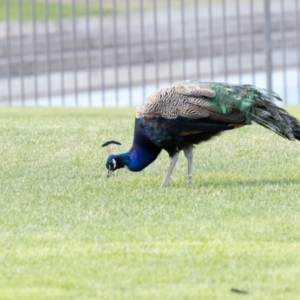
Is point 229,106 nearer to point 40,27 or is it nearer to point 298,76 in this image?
point 298,76

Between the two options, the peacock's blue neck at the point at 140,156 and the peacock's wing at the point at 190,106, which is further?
the peacock's blue neck at the point at 140,156

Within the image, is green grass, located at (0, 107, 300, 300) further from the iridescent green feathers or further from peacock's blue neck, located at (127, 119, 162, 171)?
the iridescent green feathers

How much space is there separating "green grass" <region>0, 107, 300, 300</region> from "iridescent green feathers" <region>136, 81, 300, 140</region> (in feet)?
1.69

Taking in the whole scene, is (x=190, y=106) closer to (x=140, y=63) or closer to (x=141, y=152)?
(x=141, y=152)

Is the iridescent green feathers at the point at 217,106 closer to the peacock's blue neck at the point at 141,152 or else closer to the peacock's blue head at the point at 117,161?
the peacock's blue neck at the point at 141,152

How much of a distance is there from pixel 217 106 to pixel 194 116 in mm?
→ 205

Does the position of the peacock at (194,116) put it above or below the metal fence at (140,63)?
below

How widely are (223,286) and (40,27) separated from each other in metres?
17.4

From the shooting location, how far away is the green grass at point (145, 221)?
5879mm

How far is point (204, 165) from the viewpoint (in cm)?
982

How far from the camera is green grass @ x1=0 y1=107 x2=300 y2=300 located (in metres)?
5.88

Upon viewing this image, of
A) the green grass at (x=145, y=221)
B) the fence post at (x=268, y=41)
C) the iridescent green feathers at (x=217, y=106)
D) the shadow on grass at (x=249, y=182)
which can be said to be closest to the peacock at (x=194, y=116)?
the iridescent green feathers at (x=217, y=106)

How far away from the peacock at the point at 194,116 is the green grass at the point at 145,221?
32 centimetres

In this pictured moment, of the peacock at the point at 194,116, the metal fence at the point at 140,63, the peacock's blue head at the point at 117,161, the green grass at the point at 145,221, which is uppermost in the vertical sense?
the metal fence at the point at 140,63
